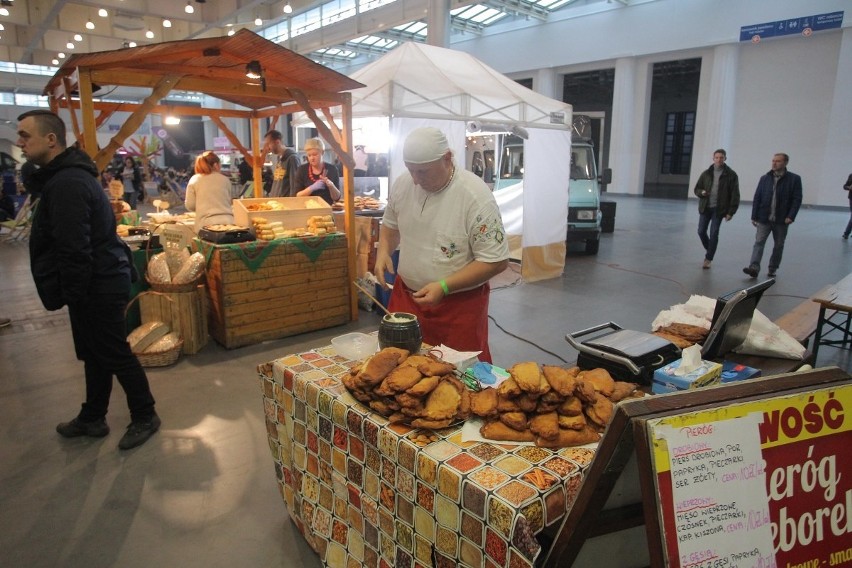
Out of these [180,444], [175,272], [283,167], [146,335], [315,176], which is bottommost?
[180,444]

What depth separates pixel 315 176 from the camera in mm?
6801

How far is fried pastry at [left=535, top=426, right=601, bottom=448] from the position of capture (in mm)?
1591

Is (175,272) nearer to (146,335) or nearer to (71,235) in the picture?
(146,335)

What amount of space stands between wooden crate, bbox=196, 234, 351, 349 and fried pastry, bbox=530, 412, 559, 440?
12.9 ft

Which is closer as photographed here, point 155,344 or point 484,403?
point 484,403

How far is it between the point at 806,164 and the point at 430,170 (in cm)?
1898

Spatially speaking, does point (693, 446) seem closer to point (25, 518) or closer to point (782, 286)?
point (25, 518)

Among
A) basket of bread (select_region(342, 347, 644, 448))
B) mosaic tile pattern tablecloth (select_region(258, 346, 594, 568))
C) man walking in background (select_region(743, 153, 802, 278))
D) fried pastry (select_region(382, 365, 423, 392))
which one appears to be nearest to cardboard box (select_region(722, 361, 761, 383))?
basket of bread (select_region(342, 347, 644, 448))

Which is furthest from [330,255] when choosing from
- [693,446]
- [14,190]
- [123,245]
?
[14,190]

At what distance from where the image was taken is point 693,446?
1.22 metres

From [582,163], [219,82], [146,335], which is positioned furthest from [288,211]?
[582,163]

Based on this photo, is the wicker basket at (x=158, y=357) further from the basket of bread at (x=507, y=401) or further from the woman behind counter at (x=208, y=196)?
the basket of bread at (x=507, y=401)

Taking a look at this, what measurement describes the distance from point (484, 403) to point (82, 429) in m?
3.00

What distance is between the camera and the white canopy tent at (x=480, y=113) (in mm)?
6379
